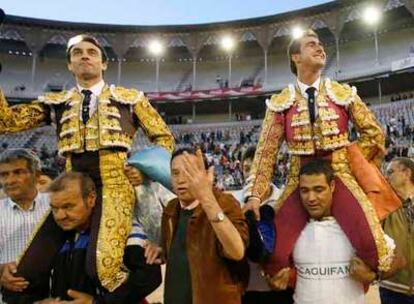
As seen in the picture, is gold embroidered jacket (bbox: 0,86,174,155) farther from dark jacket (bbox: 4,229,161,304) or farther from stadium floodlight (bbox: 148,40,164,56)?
stadium floodlight (bbox: 148,40,164,56)

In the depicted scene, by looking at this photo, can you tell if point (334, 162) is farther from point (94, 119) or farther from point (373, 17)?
point (373, 17)

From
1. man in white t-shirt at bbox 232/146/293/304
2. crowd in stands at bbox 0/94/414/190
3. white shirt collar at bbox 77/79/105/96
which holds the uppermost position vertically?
crowd in stands at bbox 0/94/414/190

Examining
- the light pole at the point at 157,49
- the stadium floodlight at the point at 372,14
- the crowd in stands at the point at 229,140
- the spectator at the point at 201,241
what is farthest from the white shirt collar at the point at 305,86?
the light pole at the point at 157,49

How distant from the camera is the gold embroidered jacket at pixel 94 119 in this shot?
2.52 metres

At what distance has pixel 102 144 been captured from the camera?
2.48m

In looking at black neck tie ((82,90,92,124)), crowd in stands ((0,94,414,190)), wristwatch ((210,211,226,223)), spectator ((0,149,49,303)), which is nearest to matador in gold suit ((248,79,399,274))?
wristwatch ((210,211,226,223))

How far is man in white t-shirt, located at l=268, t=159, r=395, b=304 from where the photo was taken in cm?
229

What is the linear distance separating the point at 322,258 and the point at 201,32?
26.1m

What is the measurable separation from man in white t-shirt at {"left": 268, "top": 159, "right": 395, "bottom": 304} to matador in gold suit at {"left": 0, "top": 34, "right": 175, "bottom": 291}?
2.56 ft

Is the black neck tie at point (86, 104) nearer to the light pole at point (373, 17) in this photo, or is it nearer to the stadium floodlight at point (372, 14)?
the light pole at point (373, 17)

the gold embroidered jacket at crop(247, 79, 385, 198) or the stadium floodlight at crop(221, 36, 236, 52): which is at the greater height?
the stadium floodlight at crop(221, 36, 236, 52)

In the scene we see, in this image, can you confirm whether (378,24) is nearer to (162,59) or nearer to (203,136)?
(203,136)

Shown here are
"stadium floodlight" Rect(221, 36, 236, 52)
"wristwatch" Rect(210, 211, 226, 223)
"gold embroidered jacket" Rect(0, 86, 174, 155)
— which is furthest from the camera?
"stadium floodlight" Rect(221, 36, 236, 52)

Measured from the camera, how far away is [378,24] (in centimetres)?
2464
